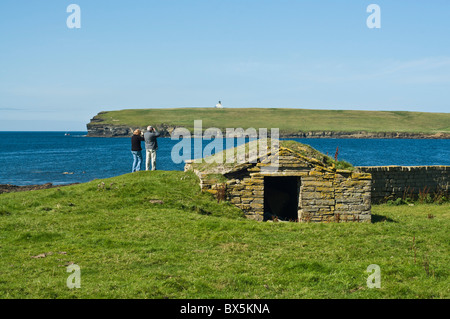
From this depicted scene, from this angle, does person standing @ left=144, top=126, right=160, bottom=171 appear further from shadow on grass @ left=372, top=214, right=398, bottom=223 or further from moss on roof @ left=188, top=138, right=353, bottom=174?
shadow on grass @ left=372, top=214, right=398, bottom=223

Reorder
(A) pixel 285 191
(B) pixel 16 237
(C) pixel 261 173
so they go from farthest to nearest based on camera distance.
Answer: (A) pixel 285 191, (C) pixel 261 173, (B) pixel 16 237

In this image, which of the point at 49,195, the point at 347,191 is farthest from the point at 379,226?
the point at 49,195

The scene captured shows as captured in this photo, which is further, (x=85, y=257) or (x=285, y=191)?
(x=285, y=191)

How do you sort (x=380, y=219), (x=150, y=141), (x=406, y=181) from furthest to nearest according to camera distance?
1. (x=406, y=181)
2. (x=150, y=141)
3. (x=380, y=219)

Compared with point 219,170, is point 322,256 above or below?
below

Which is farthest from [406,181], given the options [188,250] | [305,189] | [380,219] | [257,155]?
[188,250]

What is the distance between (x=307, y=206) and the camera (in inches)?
675

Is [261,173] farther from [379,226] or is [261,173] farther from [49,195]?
[49,195]

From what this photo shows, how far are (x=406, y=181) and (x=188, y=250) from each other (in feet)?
55.9

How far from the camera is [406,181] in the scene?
2412 cm

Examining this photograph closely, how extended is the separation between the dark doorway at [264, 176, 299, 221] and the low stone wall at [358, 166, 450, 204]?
5.60 m

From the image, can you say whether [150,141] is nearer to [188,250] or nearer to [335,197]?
[335,197]
